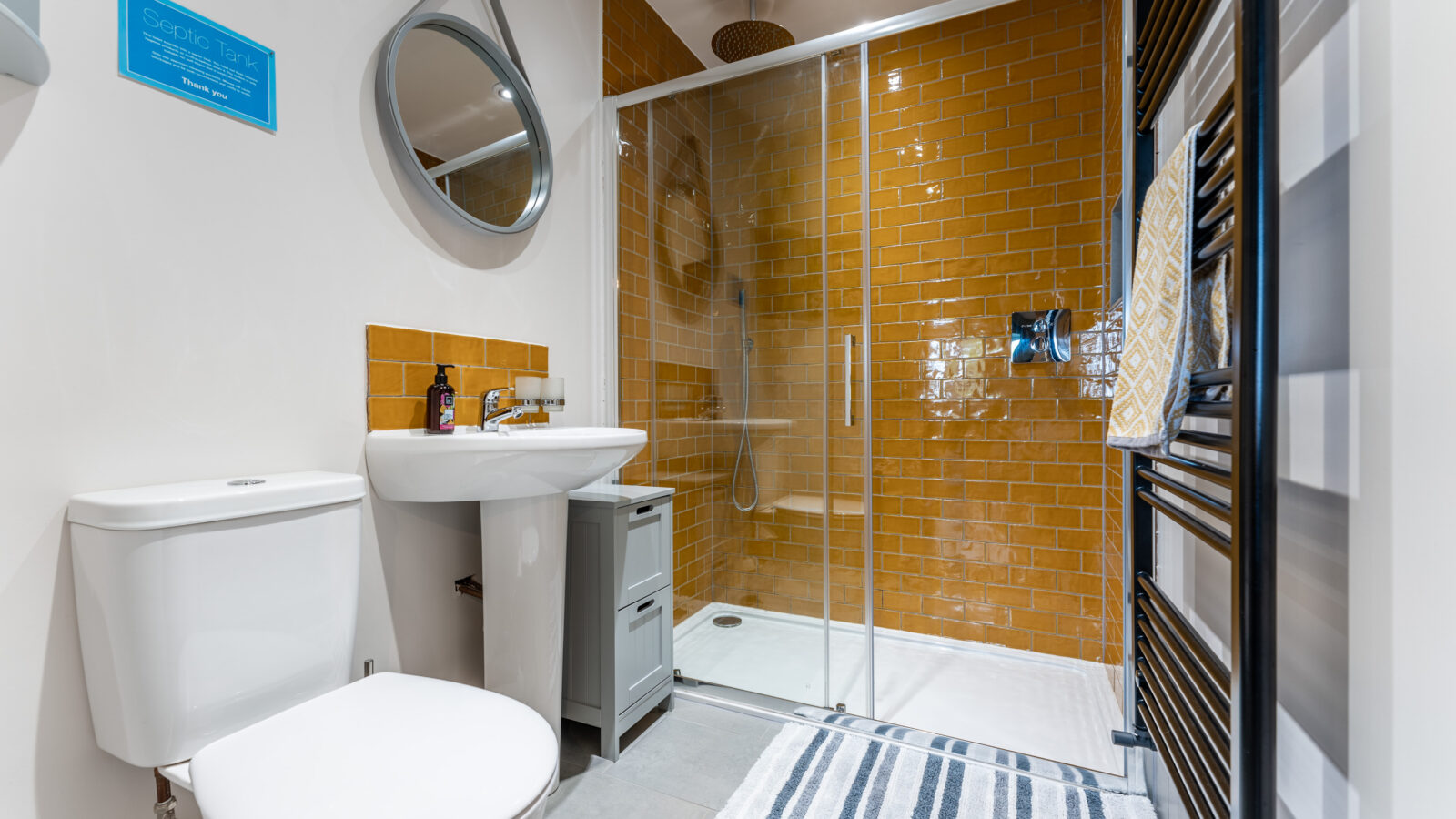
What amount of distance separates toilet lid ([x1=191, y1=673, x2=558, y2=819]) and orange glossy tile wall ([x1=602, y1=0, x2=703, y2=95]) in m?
2.14

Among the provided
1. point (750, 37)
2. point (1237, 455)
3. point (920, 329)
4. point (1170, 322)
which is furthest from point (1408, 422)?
point (750, 37)

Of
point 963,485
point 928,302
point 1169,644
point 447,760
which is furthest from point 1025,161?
point 447,760

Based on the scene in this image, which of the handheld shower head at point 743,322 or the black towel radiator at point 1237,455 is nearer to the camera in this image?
the black towel radiator at point 1237,455

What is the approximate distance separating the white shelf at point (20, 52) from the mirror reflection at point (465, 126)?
66 centimetres

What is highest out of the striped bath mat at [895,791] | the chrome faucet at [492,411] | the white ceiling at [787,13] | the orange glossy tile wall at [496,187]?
the white ceiling at [787,13]

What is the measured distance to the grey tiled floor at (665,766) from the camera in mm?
1492

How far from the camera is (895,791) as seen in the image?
1.56m

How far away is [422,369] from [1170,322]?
1569 millimetres

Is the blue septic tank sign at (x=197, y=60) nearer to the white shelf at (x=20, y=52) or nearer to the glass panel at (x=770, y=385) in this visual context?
the white shelf at (x=20, y=52)

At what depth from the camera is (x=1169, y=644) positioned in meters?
1.06

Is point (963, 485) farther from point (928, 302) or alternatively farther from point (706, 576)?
point (706, 576)

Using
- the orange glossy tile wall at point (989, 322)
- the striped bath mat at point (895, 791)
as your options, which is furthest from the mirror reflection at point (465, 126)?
the striped bath mat at point (895, 791)

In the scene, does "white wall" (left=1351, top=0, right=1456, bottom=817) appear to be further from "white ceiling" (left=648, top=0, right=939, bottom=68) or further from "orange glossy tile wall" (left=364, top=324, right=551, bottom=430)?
"white ceiling" (left=648, top=0, right=939, bottom=68)

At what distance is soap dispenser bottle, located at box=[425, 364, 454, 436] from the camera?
4.96 feet
